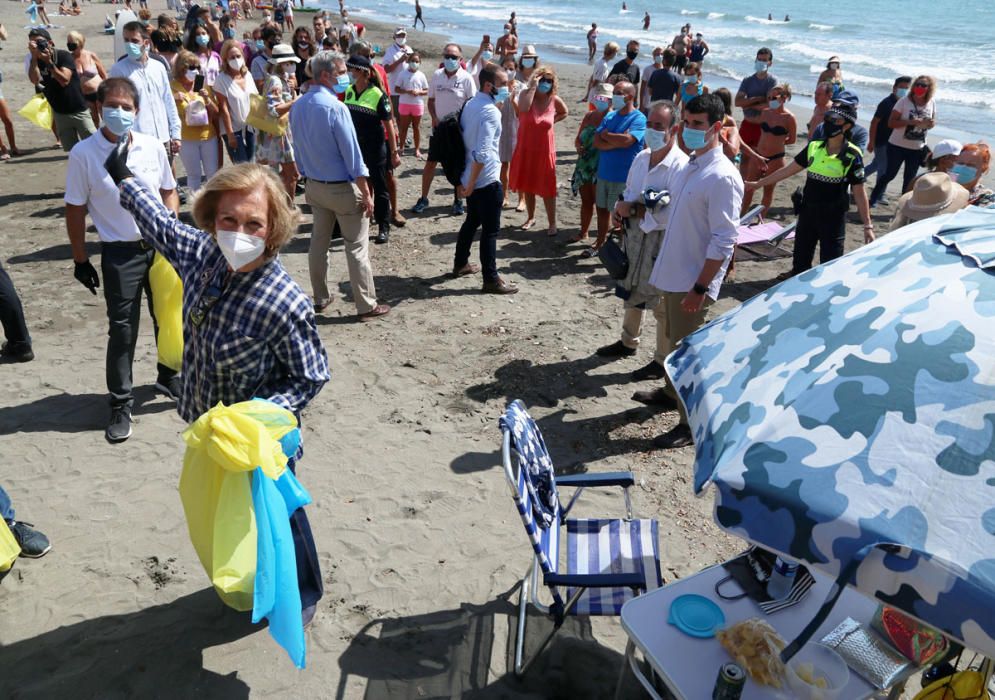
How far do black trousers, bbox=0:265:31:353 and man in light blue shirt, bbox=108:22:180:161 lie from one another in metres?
2.63

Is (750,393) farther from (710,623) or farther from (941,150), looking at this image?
(941,150)

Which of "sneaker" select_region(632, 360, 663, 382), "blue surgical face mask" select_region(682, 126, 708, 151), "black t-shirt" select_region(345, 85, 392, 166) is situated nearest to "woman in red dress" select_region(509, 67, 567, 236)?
"black t-shirt" select_region(345, 85, 392, 166)

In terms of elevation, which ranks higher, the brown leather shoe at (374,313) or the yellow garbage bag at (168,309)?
the yellow garbage bag at (168,309)

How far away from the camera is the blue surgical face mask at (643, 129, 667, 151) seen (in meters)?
5.49

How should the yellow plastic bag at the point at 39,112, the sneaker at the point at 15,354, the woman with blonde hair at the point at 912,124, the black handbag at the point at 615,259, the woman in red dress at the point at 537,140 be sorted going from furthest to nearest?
the woman with blonde hair at the point at 912,124 < the yellow plastic bag at the point at 39,112 < the woman in red dress at the point at 537,140 < the sneaker at the point at 15,354 < the black handbag at the point at 615,259

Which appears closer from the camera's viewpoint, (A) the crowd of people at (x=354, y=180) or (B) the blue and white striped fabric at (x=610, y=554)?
(A) the crowd of people at (x=354, y=180)

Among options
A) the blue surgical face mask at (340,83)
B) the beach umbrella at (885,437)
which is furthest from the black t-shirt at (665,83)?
the beach umbrella at (885,437)

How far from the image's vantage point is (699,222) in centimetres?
479

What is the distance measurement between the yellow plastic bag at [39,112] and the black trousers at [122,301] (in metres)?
5.08

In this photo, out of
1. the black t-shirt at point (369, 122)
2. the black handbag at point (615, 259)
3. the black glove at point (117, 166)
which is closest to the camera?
the black glove at point (117, 166)

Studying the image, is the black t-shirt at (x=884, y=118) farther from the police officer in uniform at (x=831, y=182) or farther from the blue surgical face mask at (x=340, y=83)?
the blue surgical face mask at (x=340, y=83)

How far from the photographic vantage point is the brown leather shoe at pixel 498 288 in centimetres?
746

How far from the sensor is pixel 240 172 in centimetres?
298

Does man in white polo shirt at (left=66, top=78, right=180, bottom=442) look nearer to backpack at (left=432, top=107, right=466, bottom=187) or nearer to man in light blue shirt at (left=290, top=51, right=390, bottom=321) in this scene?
man in light blue shirt at (left=290, top=51, right=390, bottom=321)
